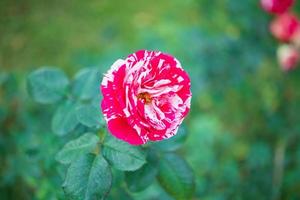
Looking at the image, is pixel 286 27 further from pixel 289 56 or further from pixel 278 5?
pixel 278 5

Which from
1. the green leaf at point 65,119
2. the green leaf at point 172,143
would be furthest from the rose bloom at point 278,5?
the green leaf at point 65,119

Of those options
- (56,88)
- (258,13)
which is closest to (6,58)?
(258,13)

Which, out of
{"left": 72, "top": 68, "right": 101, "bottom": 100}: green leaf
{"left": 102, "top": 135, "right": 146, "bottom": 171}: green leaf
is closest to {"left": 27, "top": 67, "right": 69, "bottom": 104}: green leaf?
{"left": 72, "top": 68, "right": 101, "bottom": 100}: green leaf

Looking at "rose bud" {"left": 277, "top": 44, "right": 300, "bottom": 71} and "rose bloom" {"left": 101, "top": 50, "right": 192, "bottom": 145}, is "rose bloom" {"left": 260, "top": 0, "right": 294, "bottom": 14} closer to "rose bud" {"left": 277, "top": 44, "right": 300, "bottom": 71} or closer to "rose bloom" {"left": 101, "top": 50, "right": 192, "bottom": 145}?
"rose bud" {"left": 277, "top": 44, "right": 300, "bottom": 71}

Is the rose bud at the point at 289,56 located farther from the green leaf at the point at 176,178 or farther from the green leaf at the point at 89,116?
the green leaf at the point at 89,116

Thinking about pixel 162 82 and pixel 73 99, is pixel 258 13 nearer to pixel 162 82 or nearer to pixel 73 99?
pixel 73 99

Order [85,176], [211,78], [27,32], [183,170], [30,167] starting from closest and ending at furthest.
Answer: [85,176] → [183,170] → [30,167] → [211,78] → [27,32]

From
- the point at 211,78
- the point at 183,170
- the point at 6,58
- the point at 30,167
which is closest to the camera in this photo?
the point at 183,170
